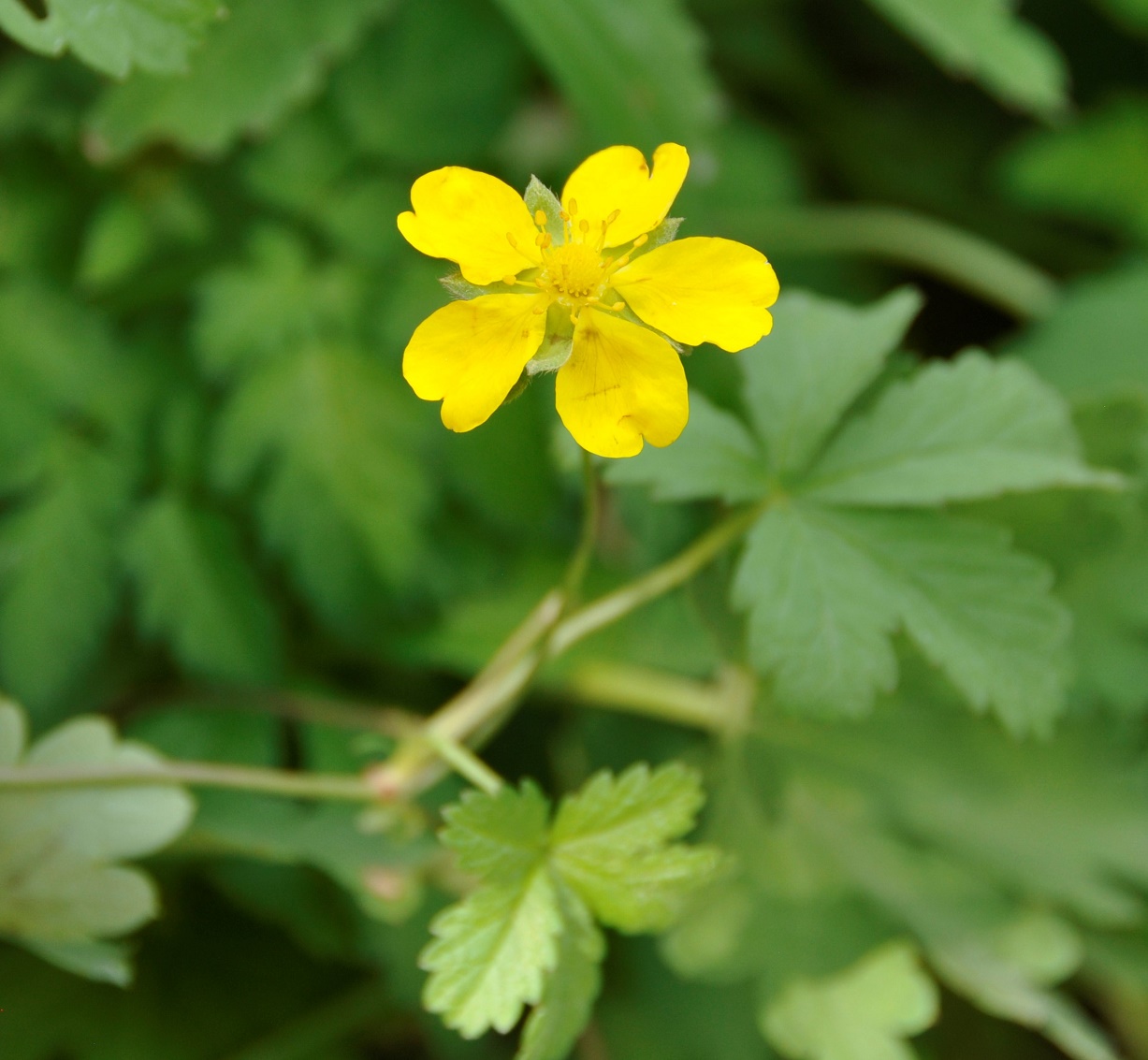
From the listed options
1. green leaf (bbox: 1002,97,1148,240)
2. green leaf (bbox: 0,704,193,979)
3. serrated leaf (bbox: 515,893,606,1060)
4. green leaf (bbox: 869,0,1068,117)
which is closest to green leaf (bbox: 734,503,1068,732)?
serrated leaf (bbox: 515,893,606,1060)

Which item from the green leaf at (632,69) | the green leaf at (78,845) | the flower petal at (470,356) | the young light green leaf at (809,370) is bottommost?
the green leaf at (78,845)

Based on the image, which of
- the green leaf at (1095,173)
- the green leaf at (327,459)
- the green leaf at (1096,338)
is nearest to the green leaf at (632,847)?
the green leaf at (327,459)

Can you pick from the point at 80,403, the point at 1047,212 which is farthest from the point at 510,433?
the point at 1047,212

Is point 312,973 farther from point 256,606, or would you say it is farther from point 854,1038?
point 854,1038

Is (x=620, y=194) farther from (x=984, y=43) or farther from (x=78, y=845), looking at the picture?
(x=984, y=43)

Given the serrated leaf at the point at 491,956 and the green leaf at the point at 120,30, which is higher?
the green leaf at the point at 120,30

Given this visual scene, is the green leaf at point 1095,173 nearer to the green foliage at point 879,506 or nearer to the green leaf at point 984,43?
the green leaf at point 984,43
